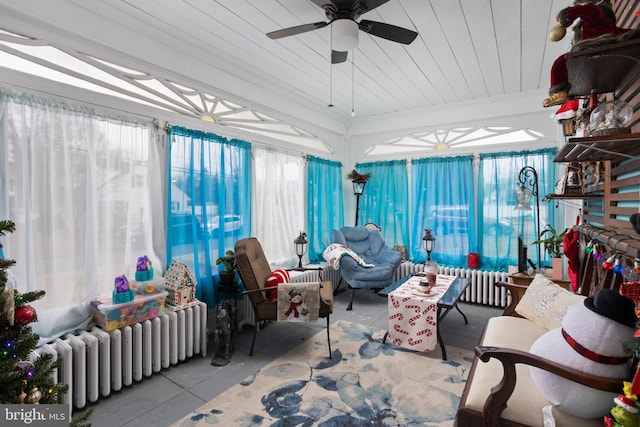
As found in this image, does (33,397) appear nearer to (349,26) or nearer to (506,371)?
(506,371)

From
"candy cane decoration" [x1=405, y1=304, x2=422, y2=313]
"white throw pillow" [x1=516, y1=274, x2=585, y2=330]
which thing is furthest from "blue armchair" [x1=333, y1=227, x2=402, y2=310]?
"white throw pillow" [x1=516, y1=274, x2=585, y2=330]

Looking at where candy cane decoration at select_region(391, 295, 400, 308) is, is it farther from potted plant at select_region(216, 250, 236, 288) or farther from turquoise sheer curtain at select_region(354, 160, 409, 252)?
turquoise sheer curtain at select_region(354, 160, 409, 252)

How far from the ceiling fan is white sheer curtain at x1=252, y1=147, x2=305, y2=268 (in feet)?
6.47

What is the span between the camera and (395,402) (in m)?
2.16

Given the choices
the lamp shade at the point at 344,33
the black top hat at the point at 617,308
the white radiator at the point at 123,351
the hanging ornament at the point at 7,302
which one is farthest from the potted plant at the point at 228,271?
the black top hat at the point at 617,308

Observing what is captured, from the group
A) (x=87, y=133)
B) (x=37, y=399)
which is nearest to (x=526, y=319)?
(x=37, y=399)

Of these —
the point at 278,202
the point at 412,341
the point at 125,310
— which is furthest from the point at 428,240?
the point at 125,310

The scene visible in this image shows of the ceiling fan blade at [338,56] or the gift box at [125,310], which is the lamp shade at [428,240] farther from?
the gift box at [125,310]

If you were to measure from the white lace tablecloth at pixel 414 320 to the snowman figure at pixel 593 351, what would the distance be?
1.44 m

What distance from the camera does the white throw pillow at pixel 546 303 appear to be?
83.5 inches

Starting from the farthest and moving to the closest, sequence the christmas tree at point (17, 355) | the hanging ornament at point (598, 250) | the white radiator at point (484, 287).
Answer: the white radiator at point (484, 287), the hanging ornament at point (598, 250), the christmas tree at point (17, 355)

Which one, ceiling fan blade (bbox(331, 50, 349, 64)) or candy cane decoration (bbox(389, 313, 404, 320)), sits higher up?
ceiling fan blade (bbox(331, 50, 349, 64))

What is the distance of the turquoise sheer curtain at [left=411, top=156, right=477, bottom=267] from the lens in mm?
4414

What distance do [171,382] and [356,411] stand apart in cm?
140
